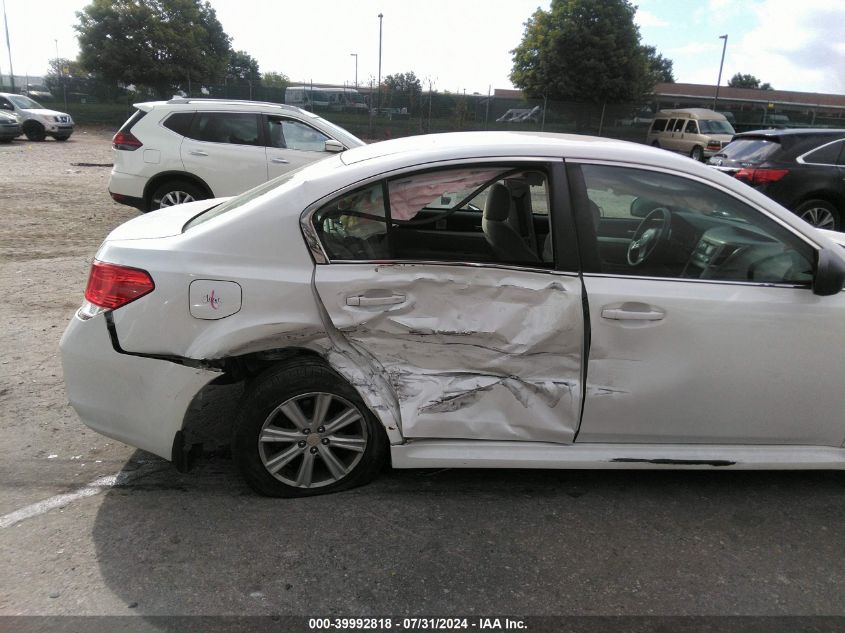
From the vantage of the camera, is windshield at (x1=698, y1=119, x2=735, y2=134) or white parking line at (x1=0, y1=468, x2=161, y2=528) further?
windshield at (x1=698, y1=119, x2=735, y2=134)

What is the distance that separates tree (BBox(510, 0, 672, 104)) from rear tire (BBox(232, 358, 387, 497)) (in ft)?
117

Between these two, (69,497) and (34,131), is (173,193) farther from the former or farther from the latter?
(34,131)

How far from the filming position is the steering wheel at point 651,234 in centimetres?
305

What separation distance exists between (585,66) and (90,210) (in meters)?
30.5

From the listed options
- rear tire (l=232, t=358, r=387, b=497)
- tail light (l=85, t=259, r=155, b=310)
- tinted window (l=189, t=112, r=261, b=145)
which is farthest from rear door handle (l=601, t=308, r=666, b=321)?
tinted window (l=189, t=112, r=261, b=145)

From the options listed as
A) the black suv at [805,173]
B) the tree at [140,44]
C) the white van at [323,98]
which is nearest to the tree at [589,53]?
the white van at [323,98]

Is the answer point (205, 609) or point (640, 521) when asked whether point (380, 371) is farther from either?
point (640, 521)

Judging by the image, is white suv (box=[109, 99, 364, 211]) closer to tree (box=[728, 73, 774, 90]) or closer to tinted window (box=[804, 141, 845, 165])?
tinted window (box=[804, 141, 845, 165])

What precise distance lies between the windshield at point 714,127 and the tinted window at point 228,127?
23099 millimetres

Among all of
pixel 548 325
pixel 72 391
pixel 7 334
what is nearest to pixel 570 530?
pixel 548 325

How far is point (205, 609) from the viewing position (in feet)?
7.89

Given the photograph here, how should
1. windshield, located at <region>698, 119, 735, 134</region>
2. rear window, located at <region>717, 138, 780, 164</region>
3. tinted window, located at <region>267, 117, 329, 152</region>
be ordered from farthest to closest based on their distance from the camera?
windshield, located at <region>698, 119, 735, 134</region> < rear window, located at <region>717, 138, 780, 164</region> < tinted window, located at <region>267, 117, 329, 152</region>

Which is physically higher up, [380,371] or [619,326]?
[619,326]

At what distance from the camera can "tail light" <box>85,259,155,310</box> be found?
285 cm
